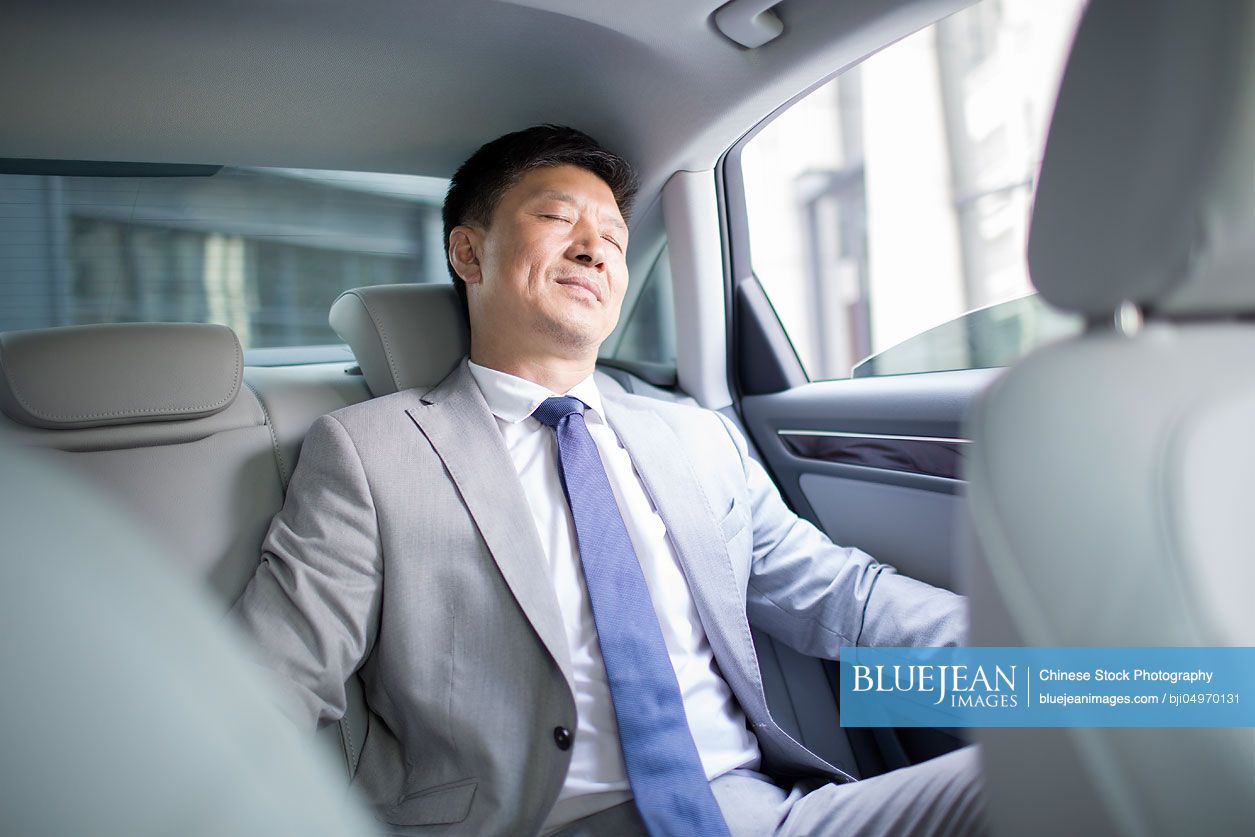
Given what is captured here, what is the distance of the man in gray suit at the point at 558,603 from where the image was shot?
1259 millimetres

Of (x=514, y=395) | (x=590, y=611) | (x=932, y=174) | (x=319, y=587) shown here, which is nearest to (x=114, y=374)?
(x=319, y=587)

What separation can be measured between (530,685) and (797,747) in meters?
0.47

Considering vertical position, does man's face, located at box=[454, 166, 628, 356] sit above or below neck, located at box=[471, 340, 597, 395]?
above

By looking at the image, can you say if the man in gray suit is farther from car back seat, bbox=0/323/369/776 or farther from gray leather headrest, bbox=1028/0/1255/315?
gray leather headrest, bbox=1028/0/1255/315

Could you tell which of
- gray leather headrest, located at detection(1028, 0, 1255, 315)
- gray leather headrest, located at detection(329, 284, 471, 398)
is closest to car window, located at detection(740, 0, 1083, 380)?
gray leather headrest, located at detection(1028, 0, 1255, 315)

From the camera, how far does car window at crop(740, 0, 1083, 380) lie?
189cm

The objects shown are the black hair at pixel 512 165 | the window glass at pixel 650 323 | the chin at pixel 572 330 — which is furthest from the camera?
the window glass at pixel 650 323

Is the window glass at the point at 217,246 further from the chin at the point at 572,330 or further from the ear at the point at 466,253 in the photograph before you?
the chin at the point at 572,330

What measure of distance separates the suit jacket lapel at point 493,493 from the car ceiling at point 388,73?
692 mm

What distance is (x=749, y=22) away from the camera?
1619 millimetres

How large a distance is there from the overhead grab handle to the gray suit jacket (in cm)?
82

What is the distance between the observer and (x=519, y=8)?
162 cm

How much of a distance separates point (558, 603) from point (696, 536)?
32 centimetres

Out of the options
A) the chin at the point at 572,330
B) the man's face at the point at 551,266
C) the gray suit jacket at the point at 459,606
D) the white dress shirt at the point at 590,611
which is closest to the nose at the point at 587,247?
the man's face at the point at 551,266
